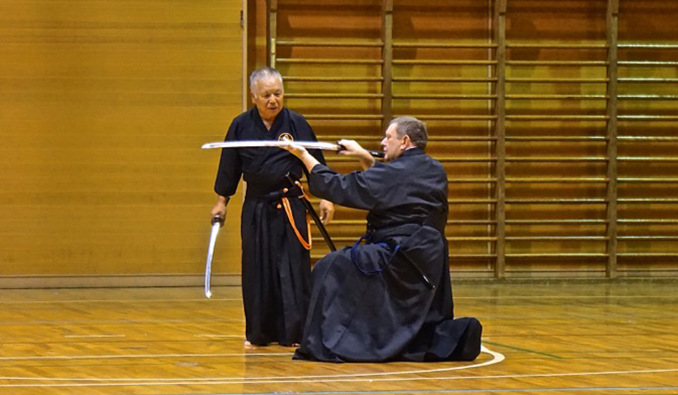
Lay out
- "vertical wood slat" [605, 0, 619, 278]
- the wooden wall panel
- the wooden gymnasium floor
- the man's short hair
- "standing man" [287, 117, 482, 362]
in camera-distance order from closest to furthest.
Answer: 1. the wooden gymnasium floor
2. "standing man" [287, 117, 482, 362]
3. the man's short hair
4. the wooden wall panel
5. "vertical wood slat" [605, 0, 619, 278]

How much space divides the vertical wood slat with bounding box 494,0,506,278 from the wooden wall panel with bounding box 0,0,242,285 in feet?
7.54

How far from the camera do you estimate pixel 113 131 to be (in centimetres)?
951

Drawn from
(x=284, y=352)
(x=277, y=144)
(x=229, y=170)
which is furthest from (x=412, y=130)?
(x=284, y=352)

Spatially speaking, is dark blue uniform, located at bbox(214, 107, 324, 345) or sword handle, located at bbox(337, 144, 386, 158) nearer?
sword handle, located at bbox(337, 144, 386, 158)

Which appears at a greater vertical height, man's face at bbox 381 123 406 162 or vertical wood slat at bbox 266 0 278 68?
vertical wood slat at bbox 266 0 278 68

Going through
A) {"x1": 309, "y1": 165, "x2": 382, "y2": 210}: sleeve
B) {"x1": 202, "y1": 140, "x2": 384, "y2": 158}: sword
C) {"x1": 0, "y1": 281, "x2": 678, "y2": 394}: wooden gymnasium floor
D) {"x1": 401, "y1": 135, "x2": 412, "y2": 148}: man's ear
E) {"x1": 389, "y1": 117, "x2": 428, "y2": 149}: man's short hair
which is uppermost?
{"x1": 389, "y1": 117, "x2": 428, "y2": 149}: man's short hair

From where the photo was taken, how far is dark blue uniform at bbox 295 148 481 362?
507 cm

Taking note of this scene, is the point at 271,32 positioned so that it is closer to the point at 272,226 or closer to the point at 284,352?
the point at 272,226

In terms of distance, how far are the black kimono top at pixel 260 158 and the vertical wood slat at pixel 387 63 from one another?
4.20m

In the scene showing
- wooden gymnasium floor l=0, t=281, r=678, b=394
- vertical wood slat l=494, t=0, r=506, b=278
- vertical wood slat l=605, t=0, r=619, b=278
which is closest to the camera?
wooden gymnasium floor l=0, t=281, r=678, b=394

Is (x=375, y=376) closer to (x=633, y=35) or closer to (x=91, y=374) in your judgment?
(x=91, y=374)

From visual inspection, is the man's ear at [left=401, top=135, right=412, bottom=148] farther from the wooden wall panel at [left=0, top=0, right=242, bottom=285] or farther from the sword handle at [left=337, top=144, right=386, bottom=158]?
the wooden wall panel at [left=0, top=0, right=242, bottom=285]

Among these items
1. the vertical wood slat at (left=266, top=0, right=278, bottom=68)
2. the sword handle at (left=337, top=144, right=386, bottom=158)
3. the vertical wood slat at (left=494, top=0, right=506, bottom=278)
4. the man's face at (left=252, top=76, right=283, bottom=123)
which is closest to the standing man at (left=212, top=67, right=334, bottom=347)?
the man's face at (left=252, top=76, right=283, bottom=123)

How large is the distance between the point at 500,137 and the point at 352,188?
5.32m
